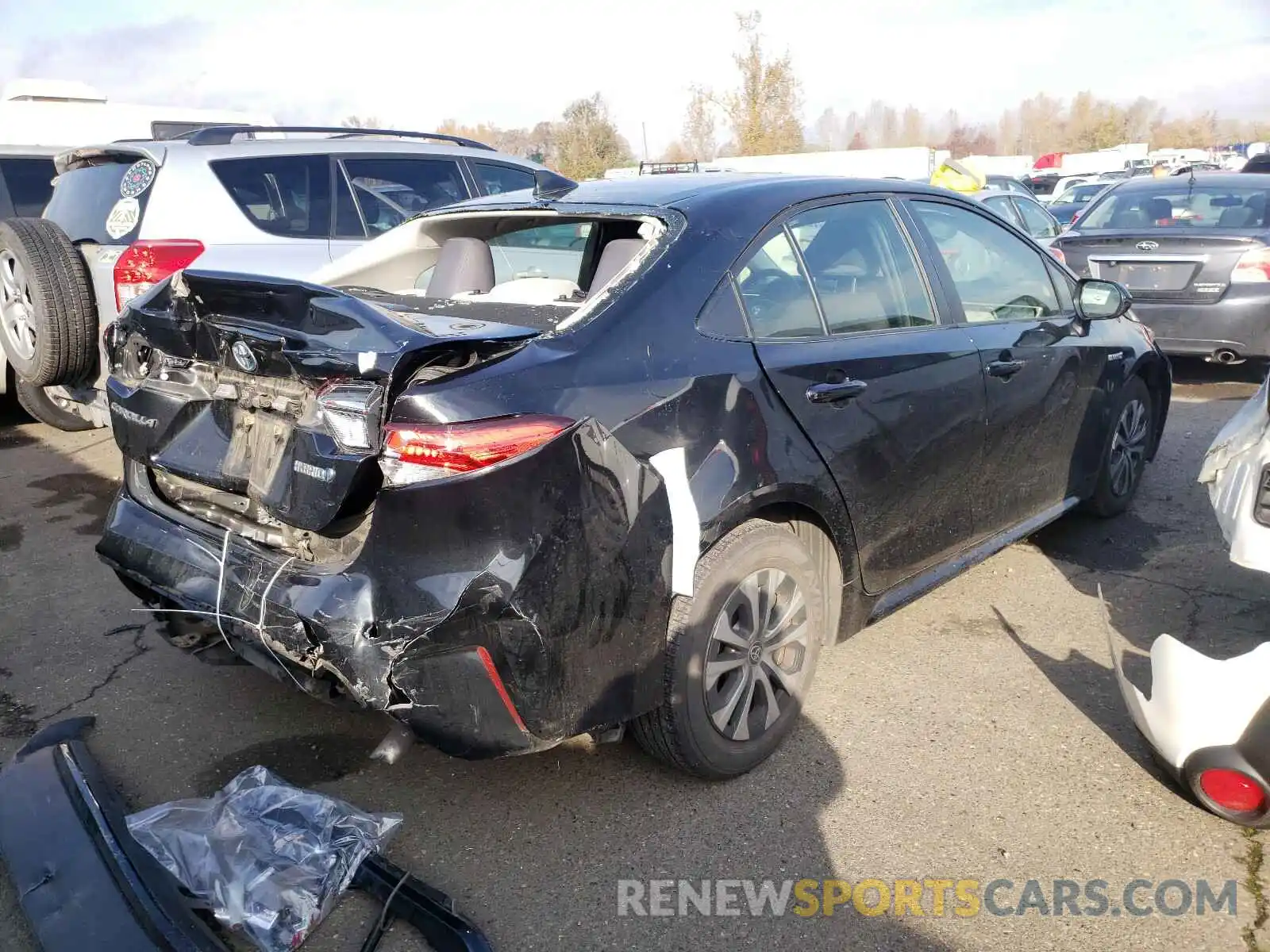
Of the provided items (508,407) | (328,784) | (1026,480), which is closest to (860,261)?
(1026,480)

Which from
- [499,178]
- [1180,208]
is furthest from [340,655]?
[1180,208]

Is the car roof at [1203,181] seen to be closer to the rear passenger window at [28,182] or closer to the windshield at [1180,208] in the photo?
the windshield at [1180,208]

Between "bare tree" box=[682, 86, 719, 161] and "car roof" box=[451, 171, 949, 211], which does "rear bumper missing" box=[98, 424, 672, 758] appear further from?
"bare tree" box=[682, 86, 719, 161]

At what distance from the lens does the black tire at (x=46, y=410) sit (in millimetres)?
6422

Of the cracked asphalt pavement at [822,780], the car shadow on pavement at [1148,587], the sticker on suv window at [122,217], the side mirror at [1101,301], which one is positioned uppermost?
the sticker on suv window at [122,217]

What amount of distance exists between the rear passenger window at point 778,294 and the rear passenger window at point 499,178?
4301 mm

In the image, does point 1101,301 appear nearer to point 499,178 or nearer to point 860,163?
point 499,178

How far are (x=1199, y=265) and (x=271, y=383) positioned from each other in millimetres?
7402

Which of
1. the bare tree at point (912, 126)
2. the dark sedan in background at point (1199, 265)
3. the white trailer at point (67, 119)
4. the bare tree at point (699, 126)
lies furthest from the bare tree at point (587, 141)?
the bare tree at point (912, 126)

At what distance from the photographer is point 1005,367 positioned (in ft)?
12.5

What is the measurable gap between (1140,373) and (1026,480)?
1287mm

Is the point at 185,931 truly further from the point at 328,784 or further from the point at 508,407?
the point at 508,407

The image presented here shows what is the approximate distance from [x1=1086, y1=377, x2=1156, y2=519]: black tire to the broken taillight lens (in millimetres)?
3385

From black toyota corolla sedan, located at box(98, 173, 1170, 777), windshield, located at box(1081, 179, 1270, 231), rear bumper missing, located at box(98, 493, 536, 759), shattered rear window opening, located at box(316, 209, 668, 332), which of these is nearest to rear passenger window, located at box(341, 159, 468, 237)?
shattered rear window opening, located at box(316, 209, 668, 332)
